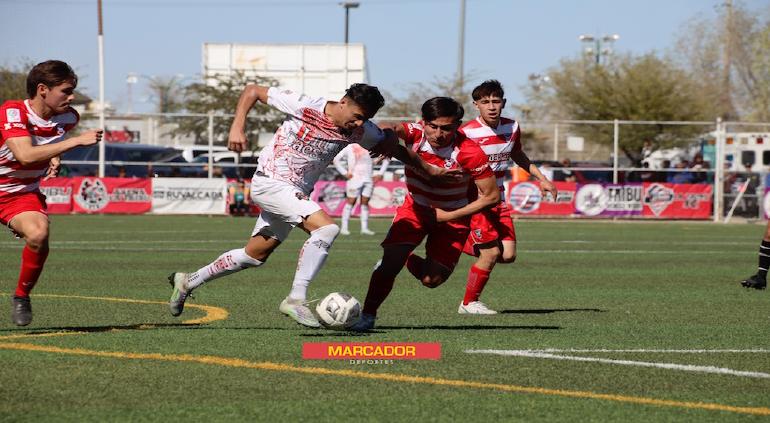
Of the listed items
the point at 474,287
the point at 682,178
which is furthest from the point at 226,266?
the point at 682,178

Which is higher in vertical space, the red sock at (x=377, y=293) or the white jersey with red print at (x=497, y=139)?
the white jersey with red print at (x=497, y=139)

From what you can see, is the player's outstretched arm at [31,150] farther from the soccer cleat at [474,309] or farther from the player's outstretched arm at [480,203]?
the soccer cleat at [474,309]

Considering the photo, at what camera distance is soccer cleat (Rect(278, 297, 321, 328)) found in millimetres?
8414

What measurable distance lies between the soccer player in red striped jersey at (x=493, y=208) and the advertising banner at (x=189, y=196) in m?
22.4

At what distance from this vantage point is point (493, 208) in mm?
10984

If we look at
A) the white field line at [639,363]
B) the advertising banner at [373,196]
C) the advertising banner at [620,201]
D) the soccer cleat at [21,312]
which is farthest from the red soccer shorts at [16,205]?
the advertising banner at [620,201]

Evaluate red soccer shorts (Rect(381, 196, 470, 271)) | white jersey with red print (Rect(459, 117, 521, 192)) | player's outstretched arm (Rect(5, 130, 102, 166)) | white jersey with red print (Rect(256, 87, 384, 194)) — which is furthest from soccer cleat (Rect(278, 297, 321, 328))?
white jersey with red print (Rect(459, 117, 521, 192))

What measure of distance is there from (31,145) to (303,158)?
187cm

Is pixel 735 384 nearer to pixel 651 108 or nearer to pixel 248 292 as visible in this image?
pixel 248 292

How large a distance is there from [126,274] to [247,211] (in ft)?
62.6

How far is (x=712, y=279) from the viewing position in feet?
48.2

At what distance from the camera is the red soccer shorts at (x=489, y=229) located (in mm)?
11062

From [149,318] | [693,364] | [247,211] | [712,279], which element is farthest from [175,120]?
[693,364]

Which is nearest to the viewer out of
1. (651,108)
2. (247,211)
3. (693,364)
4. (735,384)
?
(735,384)
